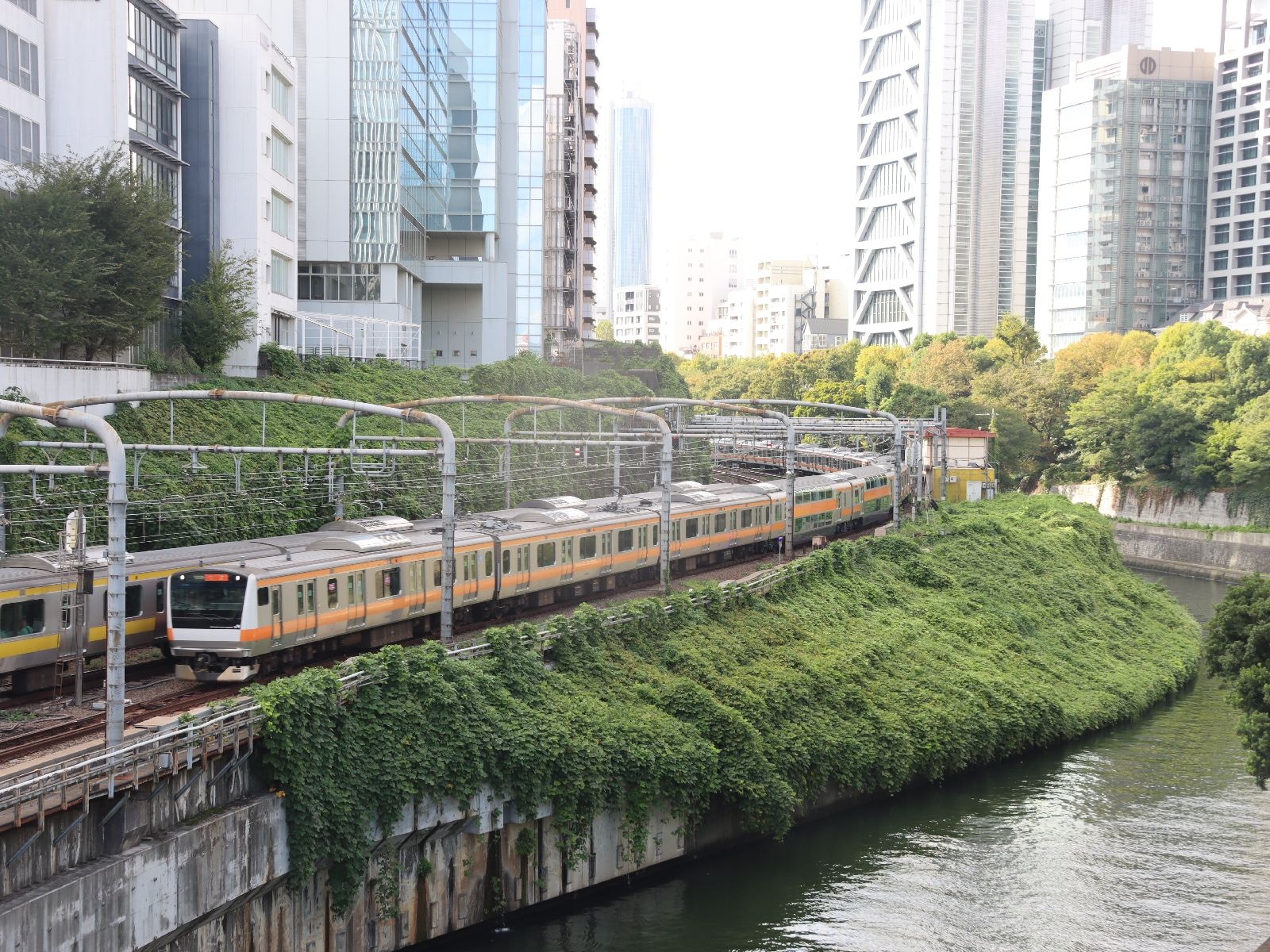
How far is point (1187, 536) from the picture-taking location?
70125mm

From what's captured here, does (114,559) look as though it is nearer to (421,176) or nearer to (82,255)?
A: (82,255)

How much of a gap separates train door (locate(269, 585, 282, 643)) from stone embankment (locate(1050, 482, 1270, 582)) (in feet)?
166

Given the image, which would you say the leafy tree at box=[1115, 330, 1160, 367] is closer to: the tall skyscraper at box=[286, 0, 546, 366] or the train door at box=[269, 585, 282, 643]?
the tall skyscraper at box=[286, 0, 546, 366]

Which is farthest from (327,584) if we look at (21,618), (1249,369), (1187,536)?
(1249,369)

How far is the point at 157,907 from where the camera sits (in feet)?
50.8

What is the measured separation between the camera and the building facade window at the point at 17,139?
33938 mm

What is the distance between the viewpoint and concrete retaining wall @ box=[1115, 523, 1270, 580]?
218 ft

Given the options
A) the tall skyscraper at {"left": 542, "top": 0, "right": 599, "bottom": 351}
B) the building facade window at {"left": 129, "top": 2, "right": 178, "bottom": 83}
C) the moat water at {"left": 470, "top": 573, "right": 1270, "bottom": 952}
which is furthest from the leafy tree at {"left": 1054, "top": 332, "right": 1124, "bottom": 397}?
the moat water at {"left": 470, "top": 573, "right": 1270, "bottom": 952}

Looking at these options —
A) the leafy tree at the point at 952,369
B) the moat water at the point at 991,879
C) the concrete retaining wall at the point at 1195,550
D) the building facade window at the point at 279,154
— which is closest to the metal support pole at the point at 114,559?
the moat water at the point at 991,879

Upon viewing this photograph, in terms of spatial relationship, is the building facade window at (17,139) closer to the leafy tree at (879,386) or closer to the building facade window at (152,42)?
the building facade window at (152,42)

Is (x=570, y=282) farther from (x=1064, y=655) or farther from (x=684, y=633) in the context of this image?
(x=684, y=633)

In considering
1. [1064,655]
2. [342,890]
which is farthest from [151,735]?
[1064,655]

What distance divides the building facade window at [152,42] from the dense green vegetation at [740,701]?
78.3 ft

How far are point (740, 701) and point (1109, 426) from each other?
5457 cm
